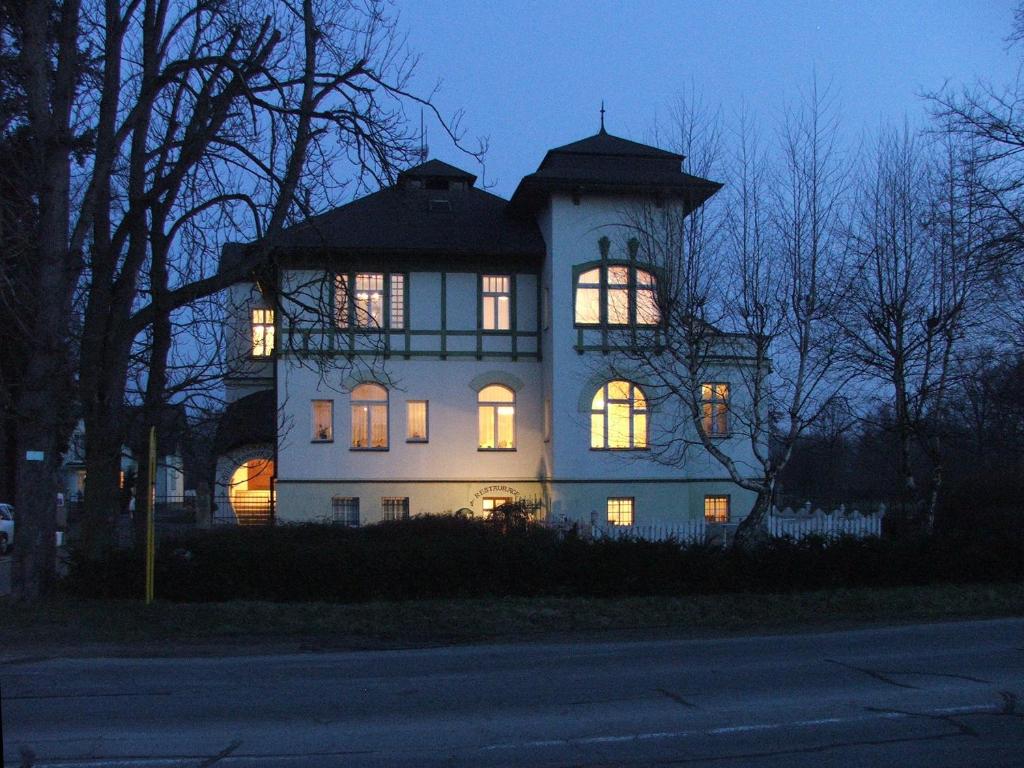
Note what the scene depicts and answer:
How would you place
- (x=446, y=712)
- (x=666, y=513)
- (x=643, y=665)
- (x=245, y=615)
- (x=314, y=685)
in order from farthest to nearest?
1. (x=666, y=513)
2. (x=245, y=615)
3. (x=643, y=665)
4. (x=314, y=685)
5. (x=446, y=712)

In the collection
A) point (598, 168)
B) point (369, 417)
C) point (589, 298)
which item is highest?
point (598, 168)

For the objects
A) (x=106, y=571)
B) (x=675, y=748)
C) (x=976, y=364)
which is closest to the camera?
(x=675, y=748)

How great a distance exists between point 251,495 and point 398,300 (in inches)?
442

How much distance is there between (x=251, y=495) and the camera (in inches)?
1426

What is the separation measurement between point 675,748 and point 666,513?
21310mm

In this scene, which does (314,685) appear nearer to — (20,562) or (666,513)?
(20,562)

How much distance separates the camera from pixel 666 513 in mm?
28641

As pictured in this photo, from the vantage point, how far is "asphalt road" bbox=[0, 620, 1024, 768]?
745cm

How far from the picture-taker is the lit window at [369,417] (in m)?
29.4

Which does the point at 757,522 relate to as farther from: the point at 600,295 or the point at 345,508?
the point at 345,508

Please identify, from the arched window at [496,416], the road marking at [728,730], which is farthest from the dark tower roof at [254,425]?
the road marking at [728,730]

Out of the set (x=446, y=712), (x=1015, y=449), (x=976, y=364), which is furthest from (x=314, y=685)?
(x=1015, y=449)

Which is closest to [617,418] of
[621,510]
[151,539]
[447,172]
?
[621,510]

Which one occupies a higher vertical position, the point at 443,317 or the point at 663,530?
the point at 443,317
